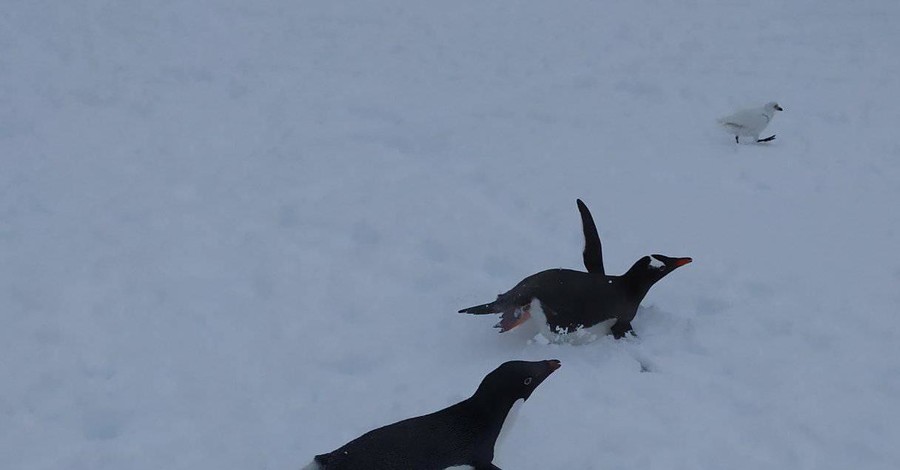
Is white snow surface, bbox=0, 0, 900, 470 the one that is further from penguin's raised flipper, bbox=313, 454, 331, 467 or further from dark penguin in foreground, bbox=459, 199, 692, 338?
penguin's raised flipper, bbox=313, 454, 331, 467

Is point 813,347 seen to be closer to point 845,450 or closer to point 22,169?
point 845,450

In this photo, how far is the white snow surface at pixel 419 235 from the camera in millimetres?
3346

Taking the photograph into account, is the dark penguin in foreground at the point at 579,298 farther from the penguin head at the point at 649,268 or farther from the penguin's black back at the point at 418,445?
the penguin's black back at the point at 418,445

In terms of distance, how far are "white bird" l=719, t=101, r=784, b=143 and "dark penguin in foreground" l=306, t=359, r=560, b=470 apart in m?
3.94

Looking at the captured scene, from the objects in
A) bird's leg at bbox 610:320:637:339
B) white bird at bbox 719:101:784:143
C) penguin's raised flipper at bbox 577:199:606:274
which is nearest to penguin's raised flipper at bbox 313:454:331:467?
bird's leg at bbox 610:320:637:339

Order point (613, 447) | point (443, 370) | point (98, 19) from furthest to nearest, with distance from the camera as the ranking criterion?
point (98, 19), point (443, 370), point (613, 447)

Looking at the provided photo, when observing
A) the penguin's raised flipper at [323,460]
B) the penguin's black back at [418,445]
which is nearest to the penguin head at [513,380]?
the penguin's black back at [418,445]

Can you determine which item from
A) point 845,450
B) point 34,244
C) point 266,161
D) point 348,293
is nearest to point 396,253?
point 348,293

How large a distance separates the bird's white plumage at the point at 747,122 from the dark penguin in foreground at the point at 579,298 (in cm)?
Result: 271

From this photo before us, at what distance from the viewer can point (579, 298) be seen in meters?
3.68

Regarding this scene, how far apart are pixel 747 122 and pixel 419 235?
2.86 m

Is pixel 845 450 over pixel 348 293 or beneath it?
beneath

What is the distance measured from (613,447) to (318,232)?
233cm

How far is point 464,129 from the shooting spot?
21.4 feet
